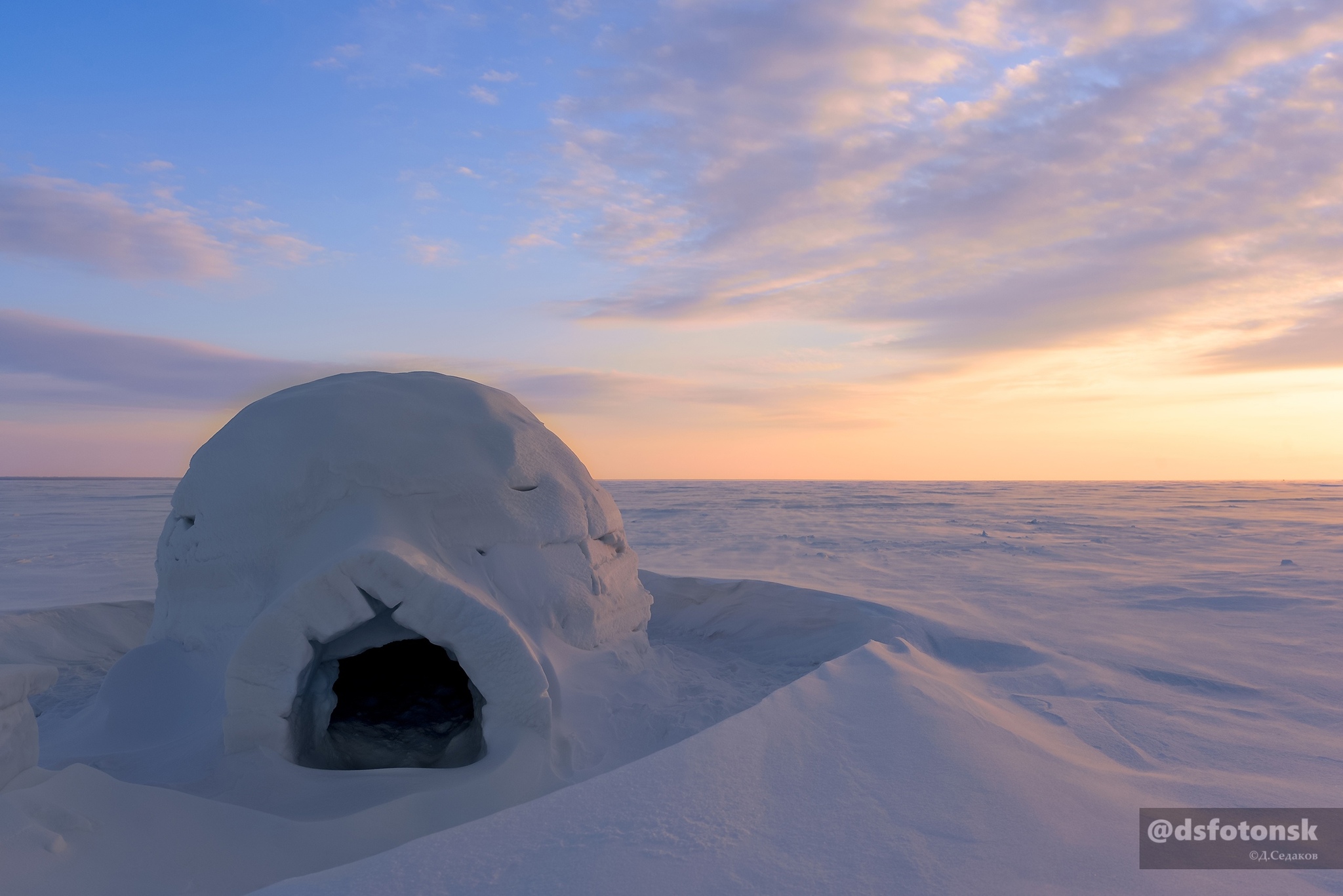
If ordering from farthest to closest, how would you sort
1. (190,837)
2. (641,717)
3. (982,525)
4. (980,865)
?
(982,525) < (641,717) < (190,837) < (980,865)

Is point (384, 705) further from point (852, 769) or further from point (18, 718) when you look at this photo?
point (852, 769)

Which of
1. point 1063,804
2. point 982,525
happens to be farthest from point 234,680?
point 982,525

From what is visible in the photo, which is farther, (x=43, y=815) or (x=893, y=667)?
(x=893, y=667)

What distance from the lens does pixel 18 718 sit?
3104 millimetres

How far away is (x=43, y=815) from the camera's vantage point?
300 cm

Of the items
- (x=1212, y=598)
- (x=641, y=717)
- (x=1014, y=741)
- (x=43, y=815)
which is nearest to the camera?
(x=43, y=815)

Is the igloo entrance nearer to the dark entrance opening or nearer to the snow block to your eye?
the dark entrance opening

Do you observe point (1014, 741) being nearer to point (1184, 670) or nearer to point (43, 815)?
point (1184, 670)

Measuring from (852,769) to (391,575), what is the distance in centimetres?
277

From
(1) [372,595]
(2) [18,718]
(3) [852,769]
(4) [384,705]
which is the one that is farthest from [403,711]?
(3) [852,769]

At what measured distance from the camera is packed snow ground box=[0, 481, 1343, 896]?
8.40ft

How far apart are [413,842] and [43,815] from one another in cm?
169

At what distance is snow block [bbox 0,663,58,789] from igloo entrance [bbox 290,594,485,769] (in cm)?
142

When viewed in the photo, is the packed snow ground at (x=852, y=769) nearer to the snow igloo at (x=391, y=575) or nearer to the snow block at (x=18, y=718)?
the snow block at (x=18, y=718)
